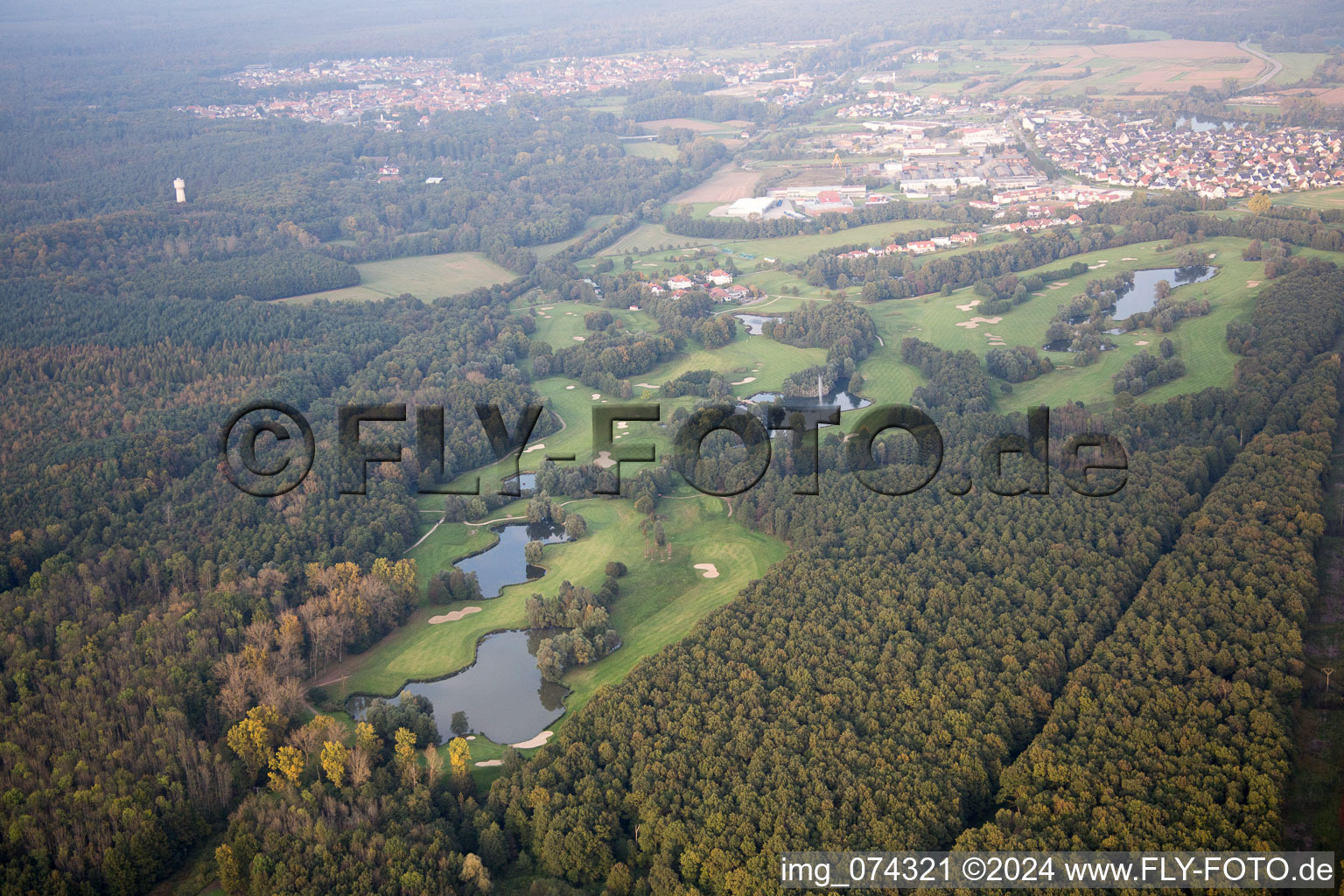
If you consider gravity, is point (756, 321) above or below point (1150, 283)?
below

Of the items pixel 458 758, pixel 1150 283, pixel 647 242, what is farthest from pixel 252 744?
pixel 647 242

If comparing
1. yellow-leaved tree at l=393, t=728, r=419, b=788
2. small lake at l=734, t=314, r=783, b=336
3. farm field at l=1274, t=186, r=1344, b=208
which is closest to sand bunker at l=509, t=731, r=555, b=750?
yellow-leaved tree at l=393, t=728, r=419, b=788

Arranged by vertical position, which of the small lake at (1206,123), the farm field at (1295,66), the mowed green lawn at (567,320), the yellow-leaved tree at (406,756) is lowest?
the yellow-leaved tree at (406,756)

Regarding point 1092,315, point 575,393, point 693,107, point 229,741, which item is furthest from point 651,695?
point 693,107

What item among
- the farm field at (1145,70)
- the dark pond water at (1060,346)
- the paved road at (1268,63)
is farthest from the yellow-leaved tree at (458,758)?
the paved road at (1268,63)

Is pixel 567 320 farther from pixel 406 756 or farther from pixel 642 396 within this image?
pixel 406 756

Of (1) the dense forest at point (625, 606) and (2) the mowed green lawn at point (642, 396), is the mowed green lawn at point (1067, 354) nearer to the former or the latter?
(1) the dense forest at point (625, 606)
